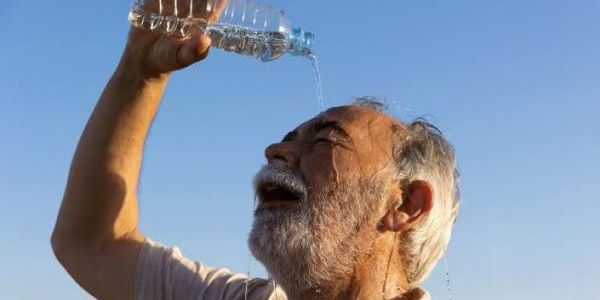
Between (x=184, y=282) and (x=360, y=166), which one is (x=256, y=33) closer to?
(x=360, y=166)

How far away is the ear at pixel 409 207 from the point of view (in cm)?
432

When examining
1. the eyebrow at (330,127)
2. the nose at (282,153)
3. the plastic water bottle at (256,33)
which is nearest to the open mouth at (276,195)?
the nose at (282,153)

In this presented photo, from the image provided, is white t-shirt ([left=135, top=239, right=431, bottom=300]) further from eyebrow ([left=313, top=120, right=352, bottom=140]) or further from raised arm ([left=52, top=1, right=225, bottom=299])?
eyebrow ([left=313, top=120, right=352, bottom=140])

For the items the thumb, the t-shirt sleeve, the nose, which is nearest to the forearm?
the t-shirt sleeve

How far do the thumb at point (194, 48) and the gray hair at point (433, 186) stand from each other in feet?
4.05

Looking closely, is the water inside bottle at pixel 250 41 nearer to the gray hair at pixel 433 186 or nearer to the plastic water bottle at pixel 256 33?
the plastic water bottle at pixel 256 33

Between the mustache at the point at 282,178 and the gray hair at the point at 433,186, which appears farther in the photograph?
the gray hair at the point at 433,186

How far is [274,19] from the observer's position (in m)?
5.15

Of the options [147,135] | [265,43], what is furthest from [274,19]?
[147,135]

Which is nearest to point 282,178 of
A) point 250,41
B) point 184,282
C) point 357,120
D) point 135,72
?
point 357,120

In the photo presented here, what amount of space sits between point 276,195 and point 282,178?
16 cm

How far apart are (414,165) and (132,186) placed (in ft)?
5.20

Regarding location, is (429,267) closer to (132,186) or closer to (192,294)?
(192,294)

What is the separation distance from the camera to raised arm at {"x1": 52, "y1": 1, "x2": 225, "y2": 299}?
440 cm
